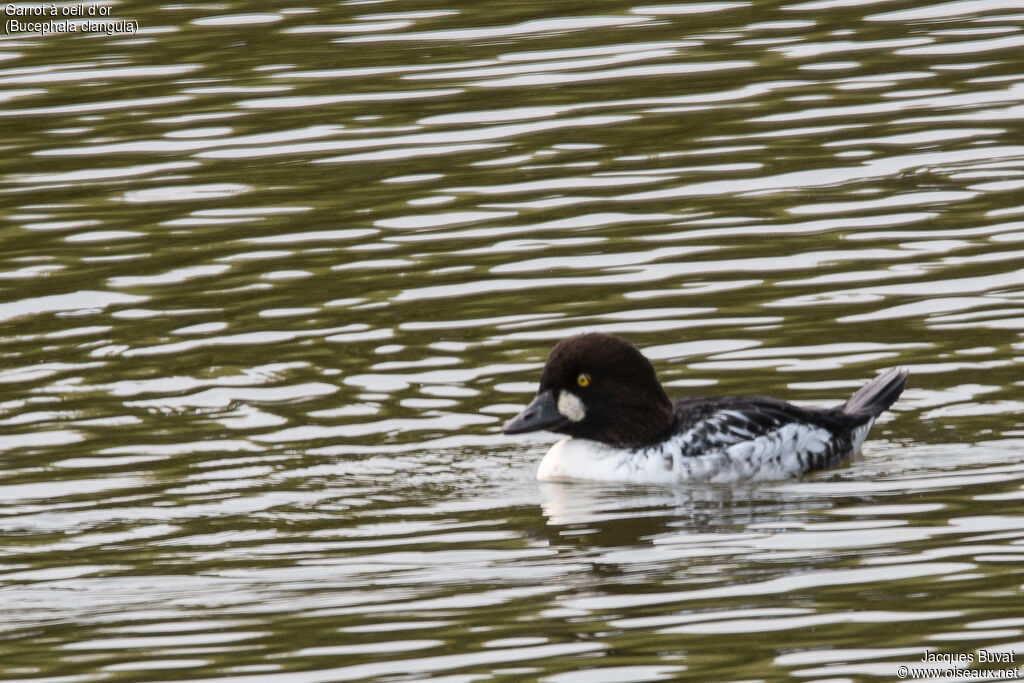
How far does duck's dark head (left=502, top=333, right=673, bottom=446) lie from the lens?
37.4ft

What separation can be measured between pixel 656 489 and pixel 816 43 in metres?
8.31

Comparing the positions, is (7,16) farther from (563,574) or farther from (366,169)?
(563,574)

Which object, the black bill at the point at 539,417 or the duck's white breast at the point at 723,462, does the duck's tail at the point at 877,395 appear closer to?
the duck's white breast at the point at 723,462

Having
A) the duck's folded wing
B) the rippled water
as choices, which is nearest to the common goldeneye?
the duck's folded wing

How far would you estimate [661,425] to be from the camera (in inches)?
450

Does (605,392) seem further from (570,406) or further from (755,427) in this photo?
(755,427)

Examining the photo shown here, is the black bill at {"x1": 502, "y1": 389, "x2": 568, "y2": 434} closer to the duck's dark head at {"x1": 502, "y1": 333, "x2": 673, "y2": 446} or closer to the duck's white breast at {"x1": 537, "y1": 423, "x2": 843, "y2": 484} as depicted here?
the duck's dark head at {"x1": 502, "y1": 333, "x2": 673, "y2": 446}

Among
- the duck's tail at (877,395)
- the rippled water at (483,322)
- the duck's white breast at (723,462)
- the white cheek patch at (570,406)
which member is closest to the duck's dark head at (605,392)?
the white cheek patch at (570,406)

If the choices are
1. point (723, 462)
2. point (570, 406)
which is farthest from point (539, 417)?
point (723, 462)

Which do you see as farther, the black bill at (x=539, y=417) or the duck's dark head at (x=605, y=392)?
the duck's dark head at (x=605, y=392)

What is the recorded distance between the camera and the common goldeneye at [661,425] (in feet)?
36.6

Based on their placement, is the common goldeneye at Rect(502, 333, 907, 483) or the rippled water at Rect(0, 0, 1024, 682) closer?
the rippled water at Rect(0, 0, 1024, 682)

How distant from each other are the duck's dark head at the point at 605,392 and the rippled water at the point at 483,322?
18.2 inches

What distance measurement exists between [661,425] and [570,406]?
511mm
